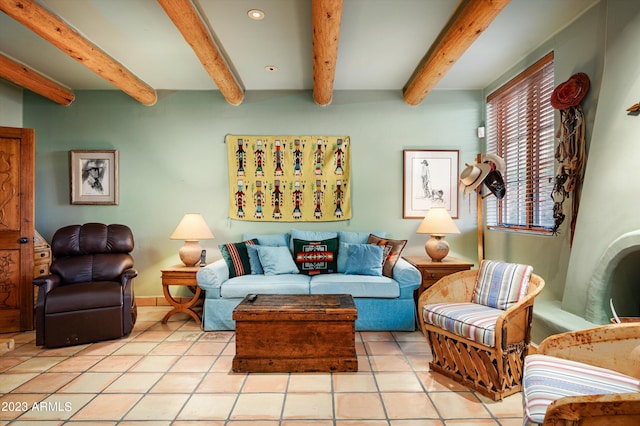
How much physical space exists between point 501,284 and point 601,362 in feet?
2.89

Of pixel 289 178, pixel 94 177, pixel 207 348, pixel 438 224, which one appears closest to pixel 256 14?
pixel 289 178

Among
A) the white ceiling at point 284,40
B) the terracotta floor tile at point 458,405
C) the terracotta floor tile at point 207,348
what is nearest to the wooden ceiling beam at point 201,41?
the white ceiling at point 284,40

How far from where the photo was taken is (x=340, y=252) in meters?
3.94

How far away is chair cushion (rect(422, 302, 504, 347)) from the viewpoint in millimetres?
2162

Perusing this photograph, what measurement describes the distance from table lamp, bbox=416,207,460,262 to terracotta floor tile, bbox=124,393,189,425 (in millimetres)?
2716

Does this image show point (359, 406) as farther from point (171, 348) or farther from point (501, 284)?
point (171, 348)

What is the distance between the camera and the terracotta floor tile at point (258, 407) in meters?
2.03

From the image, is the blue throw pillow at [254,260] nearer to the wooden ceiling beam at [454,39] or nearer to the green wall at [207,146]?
the green wall at [207,146]

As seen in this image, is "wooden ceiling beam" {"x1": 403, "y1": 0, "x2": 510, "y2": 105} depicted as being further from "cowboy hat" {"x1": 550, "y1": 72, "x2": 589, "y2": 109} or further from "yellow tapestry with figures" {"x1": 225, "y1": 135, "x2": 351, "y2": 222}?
"yellow tapestry with figures" {"x1": 225, "y1": 135, "x2": 351, "y2": 222}

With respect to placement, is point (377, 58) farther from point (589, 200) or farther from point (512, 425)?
point (512, 425)

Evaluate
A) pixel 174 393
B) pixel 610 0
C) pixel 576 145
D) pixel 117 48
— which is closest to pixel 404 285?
pixel 576 145

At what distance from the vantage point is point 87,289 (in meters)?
3.14

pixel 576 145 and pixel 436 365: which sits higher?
pixel 576 145

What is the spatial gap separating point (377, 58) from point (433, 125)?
4.27ft
